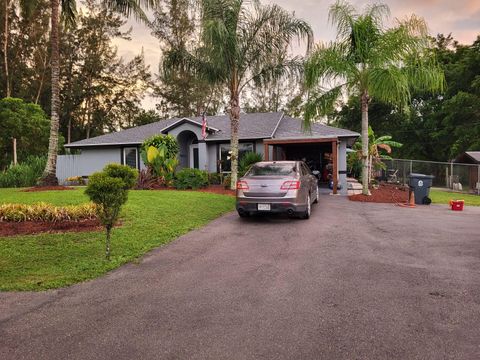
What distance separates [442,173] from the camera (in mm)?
24641

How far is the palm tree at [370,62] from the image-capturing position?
40.6ft

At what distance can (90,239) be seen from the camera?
679cm

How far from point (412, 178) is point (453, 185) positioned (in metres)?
11.8

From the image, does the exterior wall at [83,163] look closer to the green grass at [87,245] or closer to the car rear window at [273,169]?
the green grass at [87,245]

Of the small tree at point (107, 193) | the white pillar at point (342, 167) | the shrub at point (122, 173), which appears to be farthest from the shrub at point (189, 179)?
the small tree at point (107, 193)

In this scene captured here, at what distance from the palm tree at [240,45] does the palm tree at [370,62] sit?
4.86ft

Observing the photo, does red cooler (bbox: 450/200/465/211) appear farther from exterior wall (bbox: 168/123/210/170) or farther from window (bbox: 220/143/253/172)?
exterior wall (bbox: 168/123/210/170)

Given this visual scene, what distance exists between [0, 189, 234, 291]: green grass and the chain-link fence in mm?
17406

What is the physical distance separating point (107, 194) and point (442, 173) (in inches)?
1033

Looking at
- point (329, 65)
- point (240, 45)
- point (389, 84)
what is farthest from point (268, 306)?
point (240, 45)

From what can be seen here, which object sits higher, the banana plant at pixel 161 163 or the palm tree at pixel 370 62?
the palm tree at pixel 370 62

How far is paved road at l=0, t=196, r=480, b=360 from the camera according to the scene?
294cm

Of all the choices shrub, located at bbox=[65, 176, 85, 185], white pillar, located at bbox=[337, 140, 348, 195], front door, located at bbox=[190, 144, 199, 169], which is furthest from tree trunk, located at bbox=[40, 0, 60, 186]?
white pillar, located at bbox=[337, 140, 348, 195]

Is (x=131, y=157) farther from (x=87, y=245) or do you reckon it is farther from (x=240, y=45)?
(x=87, y=245)
